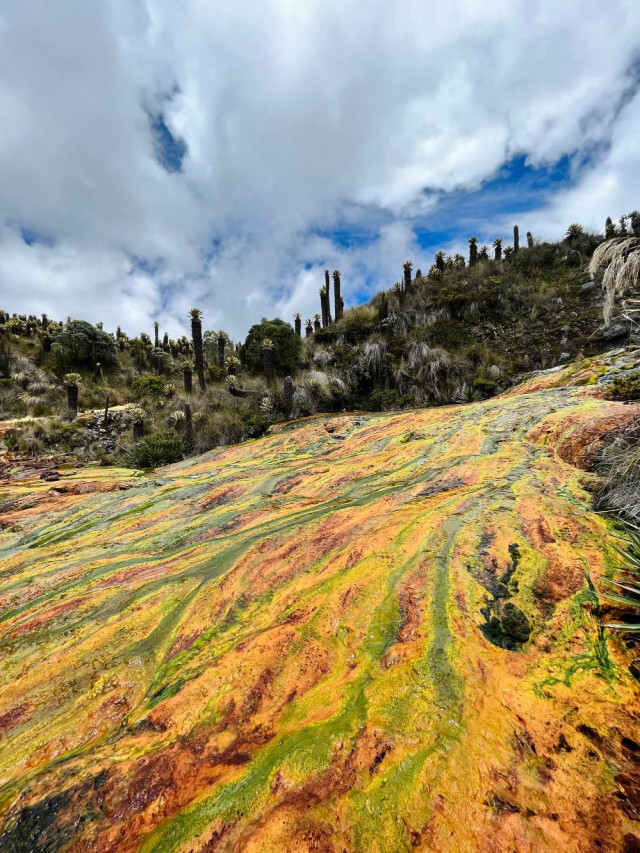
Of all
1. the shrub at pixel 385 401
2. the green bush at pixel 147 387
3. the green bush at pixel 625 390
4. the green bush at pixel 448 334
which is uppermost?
the green bush at pixel 448 334

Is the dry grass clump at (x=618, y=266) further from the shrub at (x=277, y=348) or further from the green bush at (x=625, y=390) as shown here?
the shrub at (x=277, y=348)

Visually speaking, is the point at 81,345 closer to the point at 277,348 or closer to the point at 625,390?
the point at 277,348

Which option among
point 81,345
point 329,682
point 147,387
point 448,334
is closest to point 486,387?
point 448,334

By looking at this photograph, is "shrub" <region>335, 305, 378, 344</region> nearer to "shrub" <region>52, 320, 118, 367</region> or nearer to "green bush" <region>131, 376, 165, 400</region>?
"green bush" <region>131, 376, 165, 400</region>

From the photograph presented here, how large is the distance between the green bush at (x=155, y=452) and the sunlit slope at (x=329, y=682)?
5.44 m

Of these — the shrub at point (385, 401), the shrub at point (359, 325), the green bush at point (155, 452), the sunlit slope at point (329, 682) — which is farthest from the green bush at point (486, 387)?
the green bush at point (155, 452)

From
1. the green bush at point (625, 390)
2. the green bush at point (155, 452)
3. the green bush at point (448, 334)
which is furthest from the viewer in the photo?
the green bush at point (448, 334)

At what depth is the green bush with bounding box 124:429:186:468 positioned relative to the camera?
33.3ft

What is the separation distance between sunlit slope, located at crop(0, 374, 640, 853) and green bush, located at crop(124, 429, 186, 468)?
5.44 meters

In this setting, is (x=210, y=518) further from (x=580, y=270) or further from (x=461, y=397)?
(x=580, y=270)

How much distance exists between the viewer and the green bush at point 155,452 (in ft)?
33.3

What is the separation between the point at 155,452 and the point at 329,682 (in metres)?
9.55

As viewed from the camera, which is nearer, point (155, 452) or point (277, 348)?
point (155, 452)

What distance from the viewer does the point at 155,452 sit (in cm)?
1018
